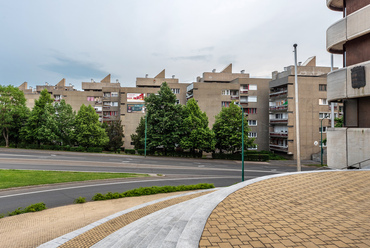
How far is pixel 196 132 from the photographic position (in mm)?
41781

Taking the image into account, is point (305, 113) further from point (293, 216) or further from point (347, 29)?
point (293, 216)

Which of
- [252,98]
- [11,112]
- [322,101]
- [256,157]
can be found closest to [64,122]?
[11,112]

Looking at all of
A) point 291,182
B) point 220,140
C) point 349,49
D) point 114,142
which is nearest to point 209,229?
point 291,182

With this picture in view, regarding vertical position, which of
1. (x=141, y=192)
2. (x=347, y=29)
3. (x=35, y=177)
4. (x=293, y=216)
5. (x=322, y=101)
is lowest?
(x=141, y=192)

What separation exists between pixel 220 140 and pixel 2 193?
33.4 m

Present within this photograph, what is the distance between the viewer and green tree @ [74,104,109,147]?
150 feet

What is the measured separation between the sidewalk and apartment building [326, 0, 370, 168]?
357 inches

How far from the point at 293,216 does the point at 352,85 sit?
638 inches

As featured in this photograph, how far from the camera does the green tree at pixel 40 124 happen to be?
45.1m

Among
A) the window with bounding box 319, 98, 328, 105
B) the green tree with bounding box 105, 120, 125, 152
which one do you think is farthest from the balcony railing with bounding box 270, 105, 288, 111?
the green tree with bounding box 105, 120, 125, 152

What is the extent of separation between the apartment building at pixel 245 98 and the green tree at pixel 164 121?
34.4ft

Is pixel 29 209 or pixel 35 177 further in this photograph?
pixel 35 177

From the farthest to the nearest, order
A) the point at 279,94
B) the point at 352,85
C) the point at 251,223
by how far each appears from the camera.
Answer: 1. the point at 279,94
2. the point at 352,85
3. the point at 251,223

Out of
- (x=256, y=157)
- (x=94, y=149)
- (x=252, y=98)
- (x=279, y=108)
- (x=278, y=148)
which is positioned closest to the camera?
(x=256, y=157)
